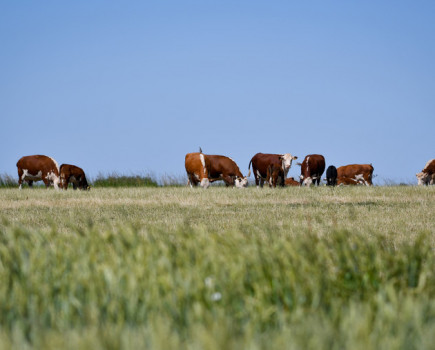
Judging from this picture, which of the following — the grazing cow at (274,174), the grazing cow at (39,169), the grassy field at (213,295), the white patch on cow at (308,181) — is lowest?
the grassy field at (213,295)

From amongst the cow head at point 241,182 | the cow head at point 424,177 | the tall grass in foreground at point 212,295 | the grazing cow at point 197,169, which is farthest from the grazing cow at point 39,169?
the tall grass in foreground at point 212,295

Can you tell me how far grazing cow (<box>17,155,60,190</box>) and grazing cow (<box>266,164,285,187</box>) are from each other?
8406 millimetres

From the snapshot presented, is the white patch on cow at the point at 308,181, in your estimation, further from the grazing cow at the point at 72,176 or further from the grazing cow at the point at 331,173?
the grazing cow at the point at 72,176

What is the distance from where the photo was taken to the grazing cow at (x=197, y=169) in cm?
2053

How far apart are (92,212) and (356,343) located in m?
9.62

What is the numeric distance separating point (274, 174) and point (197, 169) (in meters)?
2.91

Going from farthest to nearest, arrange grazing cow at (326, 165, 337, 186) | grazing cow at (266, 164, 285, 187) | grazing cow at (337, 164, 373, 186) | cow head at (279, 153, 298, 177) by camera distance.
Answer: grazing cow at (337, 164, 373, 186)
grazing cow at (326, 165, 337, 186)
cow head at (279, 153, 298, 177)
grazing cow at (266, 164, 285, 187)

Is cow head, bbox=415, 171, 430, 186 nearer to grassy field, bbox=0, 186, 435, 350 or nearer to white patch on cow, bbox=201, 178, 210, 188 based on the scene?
white patch on cow, bbox=201, 178, 210, 188

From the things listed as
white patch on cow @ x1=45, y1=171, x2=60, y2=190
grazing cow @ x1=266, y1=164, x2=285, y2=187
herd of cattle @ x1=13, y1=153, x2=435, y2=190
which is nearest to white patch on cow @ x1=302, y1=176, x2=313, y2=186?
herd of cattle @ x1=13, y1=153, x2=435, y2=190

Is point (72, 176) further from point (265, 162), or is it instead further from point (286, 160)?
point (286, 160)

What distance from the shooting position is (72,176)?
68.7 feet

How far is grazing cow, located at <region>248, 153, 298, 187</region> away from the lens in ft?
66.5

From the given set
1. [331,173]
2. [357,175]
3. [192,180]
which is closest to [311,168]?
[331,173]

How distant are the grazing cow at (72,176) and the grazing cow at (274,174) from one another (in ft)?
21.3
